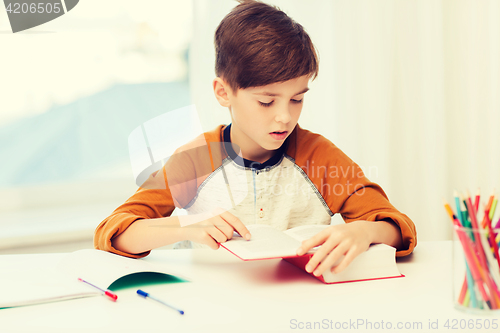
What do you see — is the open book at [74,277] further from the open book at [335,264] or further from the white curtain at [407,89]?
the white curtain at [407,89]

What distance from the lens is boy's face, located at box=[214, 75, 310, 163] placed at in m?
0.81

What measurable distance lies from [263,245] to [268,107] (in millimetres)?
320

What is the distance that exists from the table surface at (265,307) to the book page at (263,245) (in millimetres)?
52

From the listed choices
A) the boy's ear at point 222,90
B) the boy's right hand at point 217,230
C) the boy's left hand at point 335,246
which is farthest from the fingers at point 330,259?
the boy's ear at point 222,90

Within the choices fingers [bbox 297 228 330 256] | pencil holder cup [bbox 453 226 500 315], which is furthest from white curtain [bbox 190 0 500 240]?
pencil holder cup [bbox 453 226 500 315]

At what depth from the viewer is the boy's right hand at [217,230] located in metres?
0.66

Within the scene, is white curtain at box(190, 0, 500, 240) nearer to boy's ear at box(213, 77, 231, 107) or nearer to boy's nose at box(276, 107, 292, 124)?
boy's ear at box(213, 77, 231, 107)

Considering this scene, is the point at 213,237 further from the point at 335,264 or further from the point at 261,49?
the point at 261,49

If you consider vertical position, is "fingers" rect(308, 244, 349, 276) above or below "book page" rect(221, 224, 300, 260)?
below

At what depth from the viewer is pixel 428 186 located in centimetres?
146

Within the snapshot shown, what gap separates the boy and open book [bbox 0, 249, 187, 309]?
75 millimetres

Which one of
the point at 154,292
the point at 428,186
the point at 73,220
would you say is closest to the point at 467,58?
the point at 428,186

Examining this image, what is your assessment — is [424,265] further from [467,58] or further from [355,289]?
[467,58]

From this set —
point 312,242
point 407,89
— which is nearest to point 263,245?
point 312,242
